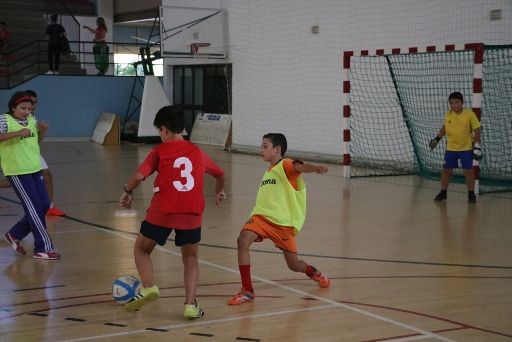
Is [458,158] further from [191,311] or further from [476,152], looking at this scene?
[191,311]

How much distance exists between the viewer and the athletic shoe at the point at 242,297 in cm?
615

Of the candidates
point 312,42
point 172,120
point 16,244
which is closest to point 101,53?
point 312,42

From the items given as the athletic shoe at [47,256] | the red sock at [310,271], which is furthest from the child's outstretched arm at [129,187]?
the athletic shoe at [47,256]

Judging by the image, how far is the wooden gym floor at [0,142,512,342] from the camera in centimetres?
551

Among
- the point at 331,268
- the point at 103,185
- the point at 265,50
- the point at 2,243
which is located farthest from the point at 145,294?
the point at 265,50

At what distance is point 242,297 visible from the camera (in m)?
6.19

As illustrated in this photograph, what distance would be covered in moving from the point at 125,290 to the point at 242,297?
2.92ft

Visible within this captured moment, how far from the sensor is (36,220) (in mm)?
7844

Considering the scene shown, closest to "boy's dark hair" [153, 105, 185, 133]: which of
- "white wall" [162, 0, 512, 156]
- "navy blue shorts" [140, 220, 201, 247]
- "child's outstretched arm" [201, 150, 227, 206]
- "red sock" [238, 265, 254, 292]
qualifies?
"child's outstretched arm" [201, 150, 227, 206]

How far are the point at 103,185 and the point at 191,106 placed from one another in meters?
10.9

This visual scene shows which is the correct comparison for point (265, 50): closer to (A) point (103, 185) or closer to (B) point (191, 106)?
(B) point (191, 106)

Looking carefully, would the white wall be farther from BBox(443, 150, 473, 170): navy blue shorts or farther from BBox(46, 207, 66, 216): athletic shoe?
BBox(46, 207, 66, 216): athletic shoe

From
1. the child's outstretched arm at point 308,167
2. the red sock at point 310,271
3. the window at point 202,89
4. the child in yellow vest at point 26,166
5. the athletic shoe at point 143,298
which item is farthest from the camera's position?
the window at point 202,89

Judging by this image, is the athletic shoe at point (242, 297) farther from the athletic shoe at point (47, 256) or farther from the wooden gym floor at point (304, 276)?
the athletic shoe at point (47, 256)
